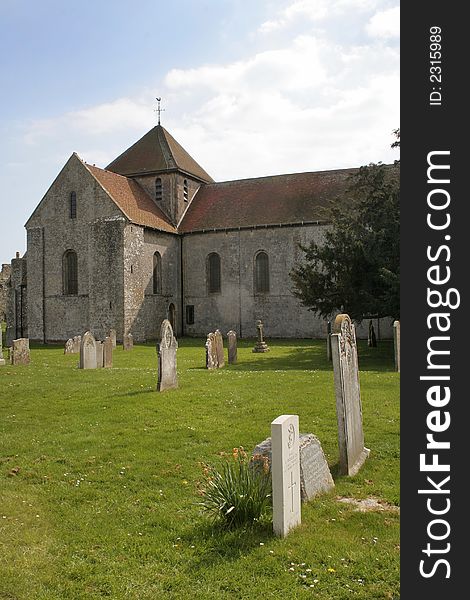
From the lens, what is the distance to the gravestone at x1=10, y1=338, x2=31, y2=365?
1888cm

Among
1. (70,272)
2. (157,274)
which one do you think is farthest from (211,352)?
(70,272)

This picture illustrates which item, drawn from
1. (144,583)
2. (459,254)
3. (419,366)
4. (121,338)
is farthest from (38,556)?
(121,338)

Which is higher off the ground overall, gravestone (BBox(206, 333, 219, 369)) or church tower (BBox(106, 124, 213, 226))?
A: church tower (BBox(106, 124, 213, 226))

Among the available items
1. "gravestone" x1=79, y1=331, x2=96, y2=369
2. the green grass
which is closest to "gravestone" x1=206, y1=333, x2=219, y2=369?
"gravestone" x1=79, y1=331, x2=96, y2=369

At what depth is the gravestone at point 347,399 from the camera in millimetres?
6953

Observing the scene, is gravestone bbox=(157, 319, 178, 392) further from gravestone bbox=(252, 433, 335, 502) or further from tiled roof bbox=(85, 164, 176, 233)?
tiled roof bbox=(85, 164, 176, 233)

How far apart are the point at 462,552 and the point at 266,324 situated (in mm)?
29294

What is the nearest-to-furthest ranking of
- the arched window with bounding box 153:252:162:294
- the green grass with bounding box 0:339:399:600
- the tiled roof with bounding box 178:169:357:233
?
1. the green grass with bounding box 0:339:399:600
2. the tiled roof with bounding box 178:169:357:233
3. the arched window with bounding box 153:252:162:294

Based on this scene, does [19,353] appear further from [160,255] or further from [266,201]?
[266,201]

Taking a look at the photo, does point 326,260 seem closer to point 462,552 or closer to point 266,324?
point 266,324

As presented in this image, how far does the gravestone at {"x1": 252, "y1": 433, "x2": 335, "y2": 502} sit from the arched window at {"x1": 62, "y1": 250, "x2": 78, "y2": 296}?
91.4 ft

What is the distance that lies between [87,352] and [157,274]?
16226 millimetres

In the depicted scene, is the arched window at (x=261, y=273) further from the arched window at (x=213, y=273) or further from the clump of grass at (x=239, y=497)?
the clump of grass at (x=239, y=497)

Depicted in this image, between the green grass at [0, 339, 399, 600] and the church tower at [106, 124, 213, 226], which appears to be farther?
the church tower at [106, 124, 213, 226]
